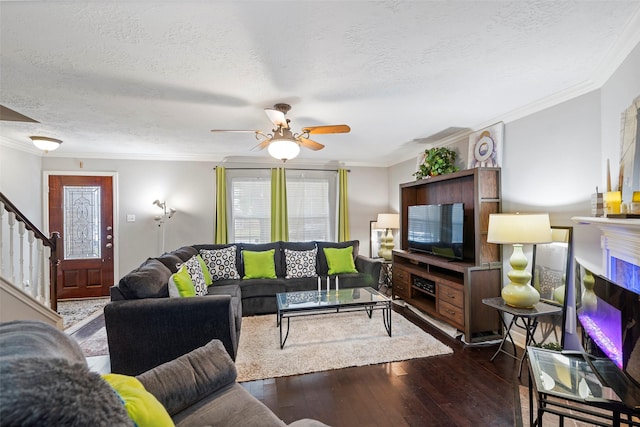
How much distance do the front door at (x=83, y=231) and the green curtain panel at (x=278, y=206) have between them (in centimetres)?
266

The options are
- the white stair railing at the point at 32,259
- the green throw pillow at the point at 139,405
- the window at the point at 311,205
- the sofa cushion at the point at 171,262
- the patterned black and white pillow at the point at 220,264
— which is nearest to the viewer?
the green throw pillow at the point at 139,405

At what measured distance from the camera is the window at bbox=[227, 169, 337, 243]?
5.25 meters

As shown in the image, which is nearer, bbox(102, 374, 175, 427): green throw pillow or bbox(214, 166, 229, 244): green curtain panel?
Answer: bbox(102, 374, 175, 427): green throw pillow

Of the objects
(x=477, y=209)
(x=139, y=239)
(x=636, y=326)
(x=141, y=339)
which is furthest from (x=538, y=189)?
(x=139, y=239)

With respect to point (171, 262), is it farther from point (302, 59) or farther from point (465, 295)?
point (465, 295)

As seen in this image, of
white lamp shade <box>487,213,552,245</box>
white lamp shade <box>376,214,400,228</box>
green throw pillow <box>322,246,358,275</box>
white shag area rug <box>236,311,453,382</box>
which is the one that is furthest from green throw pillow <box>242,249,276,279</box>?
white lamp shade <box>487,213,552,245</box>

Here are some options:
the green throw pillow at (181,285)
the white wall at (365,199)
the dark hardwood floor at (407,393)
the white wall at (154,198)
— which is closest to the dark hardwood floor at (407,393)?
the dark hardwood floor at (407,393)

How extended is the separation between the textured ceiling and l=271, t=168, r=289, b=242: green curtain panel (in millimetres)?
1992

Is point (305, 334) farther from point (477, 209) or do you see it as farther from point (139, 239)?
point (139, 239)

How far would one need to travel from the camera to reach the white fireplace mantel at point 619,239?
1479 millimetres

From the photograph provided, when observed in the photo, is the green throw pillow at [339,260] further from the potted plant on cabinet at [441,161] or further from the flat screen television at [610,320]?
the flat screen television at [610,320]

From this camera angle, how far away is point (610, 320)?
4.60ft

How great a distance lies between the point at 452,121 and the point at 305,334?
2940 millimetres

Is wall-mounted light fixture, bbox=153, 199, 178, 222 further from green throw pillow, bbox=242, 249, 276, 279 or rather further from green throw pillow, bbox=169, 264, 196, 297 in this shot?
green throw pillow, bbox=169, 264, 196, 297
